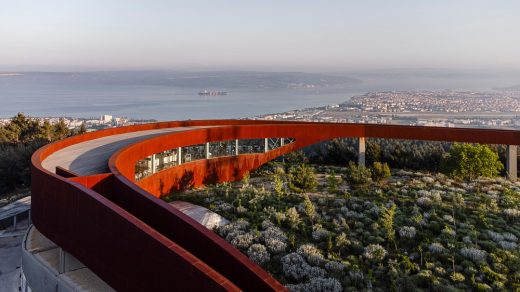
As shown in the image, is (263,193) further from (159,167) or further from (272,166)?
(272,166)

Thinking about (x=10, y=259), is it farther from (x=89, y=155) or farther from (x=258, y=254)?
(x=258, y=254)

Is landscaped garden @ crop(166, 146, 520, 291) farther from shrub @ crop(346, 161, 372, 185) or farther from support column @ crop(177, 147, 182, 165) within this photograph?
support column @ crop(177, 147, 182, 165)

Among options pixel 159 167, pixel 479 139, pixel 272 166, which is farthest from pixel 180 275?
pixel 479 139

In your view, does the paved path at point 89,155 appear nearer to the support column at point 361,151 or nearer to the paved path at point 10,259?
the paved path at point 10,259

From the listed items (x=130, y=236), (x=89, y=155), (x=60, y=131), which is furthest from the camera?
(x=60, y=131)

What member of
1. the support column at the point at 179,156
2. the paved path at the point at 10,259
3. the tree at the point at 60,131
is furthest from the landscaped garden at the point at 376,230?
the tree at the point at 60,131

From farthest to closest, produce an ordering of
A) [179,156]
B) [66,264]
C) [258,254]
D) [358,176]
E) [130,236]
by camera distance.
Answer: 1. [179,156]
2. [358,176]
3. [258,254]
4. [66,264]
5. [130,236]

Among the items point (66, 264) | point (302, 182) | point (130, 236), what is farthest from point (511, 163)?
point (66, 264)
